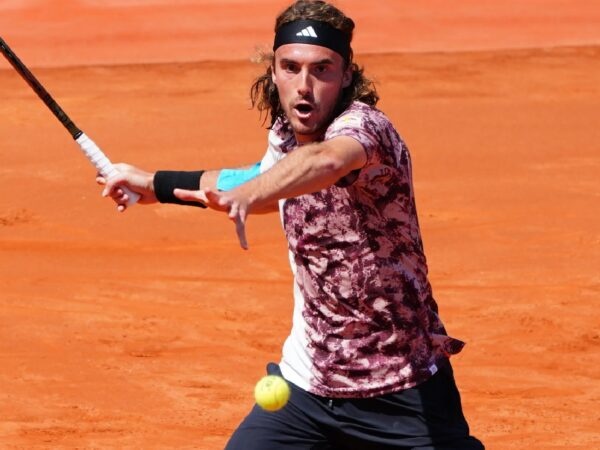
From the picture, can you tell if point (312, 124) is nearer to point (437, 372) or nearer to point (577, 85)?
point (437, 372)

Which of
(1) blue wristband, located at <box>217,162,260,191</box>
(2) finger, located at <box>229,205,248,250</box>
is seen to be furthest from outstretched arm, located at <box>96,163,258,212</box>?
(2) finger, located at <box>229,205,248,250</box>

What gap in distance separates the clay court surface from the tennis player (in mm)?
2957

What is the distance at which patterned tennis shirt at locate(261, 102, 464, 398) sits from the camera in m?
5.03

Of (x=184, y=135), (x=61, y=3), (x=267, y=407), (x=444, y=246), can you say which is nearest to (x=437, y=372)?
A: (x=267, y=407)

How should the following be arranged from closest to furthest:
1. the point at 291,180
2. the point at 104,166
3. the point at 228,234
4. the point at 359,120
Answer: the point at 291,180 < the point at 359,120 < the point at 104,166 < the point at 228,234

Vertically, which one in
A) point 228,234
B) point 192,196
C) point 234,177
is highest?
point 192,196

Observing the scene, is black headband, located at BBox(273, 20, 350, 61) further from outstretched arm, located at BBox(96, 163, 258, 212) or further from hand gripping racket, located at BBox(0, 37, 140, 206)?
hand gripping racket, located at BBox(0, 37, 140, 206)

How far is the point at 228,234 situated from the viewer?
499 inches

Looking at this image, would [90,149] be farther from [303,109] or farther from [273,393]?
[273,393]

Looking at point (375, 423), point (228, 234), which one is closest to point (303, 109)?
point (375, 423)

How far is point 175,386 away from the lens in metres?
9.01

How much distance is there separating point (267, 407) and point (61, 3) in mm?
19370

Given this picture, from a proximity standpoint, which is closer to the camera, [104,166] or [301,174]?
[301,174]

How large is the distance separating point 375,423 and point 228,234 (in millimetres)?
7525
